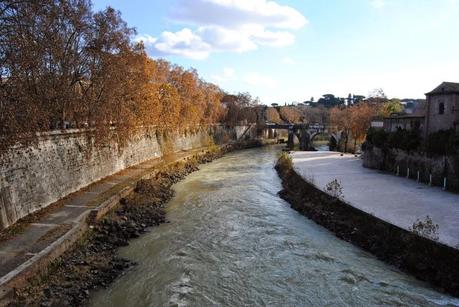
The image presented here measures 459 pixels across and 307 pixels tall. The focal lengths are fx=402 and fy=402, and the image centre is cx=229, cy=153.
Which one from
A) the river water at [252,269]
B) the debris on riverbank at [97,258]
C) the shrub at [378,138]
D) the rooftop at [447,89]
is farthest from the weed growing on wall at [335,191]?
the shrub at [378,138]

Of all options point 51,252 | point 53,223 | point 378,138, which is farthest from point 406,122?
point 51,252

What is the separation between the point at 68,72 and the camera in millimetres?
21500

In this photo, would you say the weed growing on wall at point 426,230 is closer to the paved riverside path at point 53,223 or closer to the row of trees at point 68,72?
the paved riverside path at point 53,223

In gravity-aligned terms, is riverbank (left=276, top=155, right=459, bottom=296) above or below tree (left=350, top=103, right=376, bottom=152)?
below

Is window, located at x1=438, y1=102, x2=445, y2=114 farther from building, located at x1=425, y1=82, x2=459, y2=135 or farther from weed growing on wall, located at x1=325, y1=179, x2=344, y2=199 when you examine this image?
weed growing on wall, located at x1=325, y1=179, x2=344, y2=199

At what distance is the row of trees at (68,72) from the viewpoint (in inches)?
466

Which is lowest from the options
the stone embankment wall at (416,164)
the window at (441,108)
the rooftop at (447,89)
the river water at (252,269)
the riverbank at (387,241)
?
the river water at (252,269)

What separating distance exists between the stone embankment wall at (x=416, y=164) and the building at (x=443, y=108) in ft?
7.77

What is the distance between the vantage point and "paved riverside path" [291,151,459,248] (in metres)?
15.5

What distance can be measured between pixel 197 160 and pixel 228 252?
26590 mm

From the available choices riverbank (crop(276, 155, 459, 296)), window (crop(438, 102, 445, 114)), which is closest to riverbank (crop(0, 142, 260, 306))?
riverbank (crop(276, 155, 459, 296))

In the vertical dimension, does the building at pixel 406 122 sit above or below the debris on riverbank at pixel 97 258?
above

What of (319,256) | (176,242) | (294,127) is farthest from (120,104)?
(294,127)

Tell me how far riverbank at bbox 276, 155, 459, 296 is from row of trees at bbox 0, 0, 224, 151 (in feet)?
40.1
